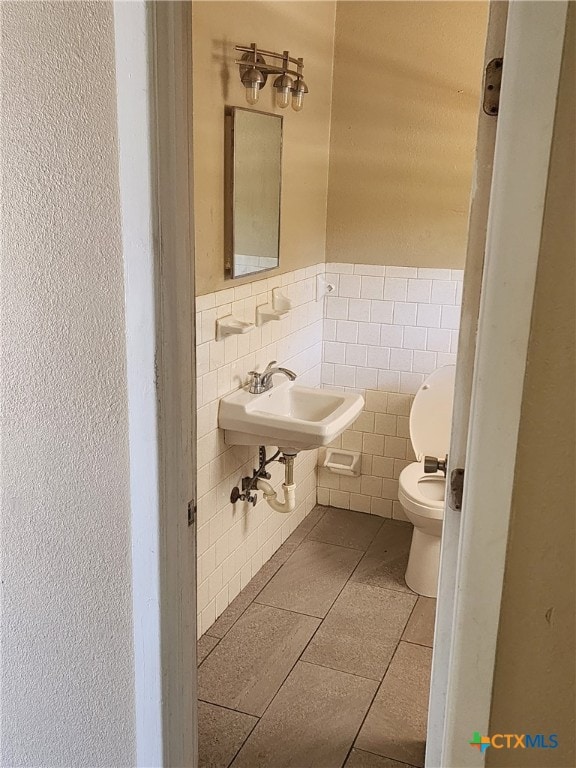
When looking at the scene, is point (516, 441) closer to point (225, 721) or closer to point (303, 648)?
point (225, 721)

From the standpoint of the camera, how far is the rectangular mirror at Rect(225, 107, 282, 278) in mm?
2652

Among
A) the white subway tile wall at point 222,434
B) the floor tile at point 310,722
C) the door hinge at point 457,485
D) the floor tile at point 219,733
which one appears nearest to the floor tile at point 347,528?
the white subway tile wall at point 222,434

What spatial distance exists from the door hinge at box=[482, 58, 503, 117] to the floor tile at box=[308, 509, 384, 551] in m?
2.62

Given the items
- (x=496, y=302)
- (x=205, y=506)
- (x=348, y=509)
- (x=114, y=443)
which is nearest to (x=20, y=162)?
(x=114, y=443)

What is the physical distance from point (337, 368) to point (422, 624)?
1.36m

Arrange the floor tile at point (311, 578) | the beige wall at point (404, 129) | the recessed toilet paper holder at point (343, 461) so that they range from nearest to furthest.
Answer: the floor tile at point (311, 578)
the beige wall at point (404, 129)
the recessed toilet paper holder at point (343, 461)

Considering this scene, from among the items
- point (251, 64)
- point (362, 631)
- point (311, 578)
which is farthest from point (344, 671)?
point (251, 64)

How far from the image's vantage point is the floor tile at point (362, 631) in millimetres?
2672

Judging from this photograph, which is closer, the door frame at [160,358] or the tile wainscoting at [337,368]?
the door frame at [160,358]

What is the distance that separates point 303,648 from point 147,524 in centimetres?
150

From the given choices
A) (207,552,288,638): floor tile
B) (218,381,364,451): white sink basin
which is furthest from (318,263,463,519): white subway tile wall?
(207,552,288,638): floor tile

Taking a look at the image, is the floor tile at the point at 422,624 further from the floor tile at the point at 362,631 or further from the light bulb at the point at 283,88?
the light bulb at the point at 283,88

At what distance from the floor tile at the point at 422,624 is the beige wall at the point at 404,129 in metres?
1.54

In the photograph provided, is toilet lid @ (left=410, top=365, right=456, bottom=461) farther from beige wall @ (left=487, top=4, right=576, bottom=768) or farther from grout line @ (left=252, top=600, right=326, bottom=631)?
beige wall @ (left=487, top=4, right=576, bottom=768)
